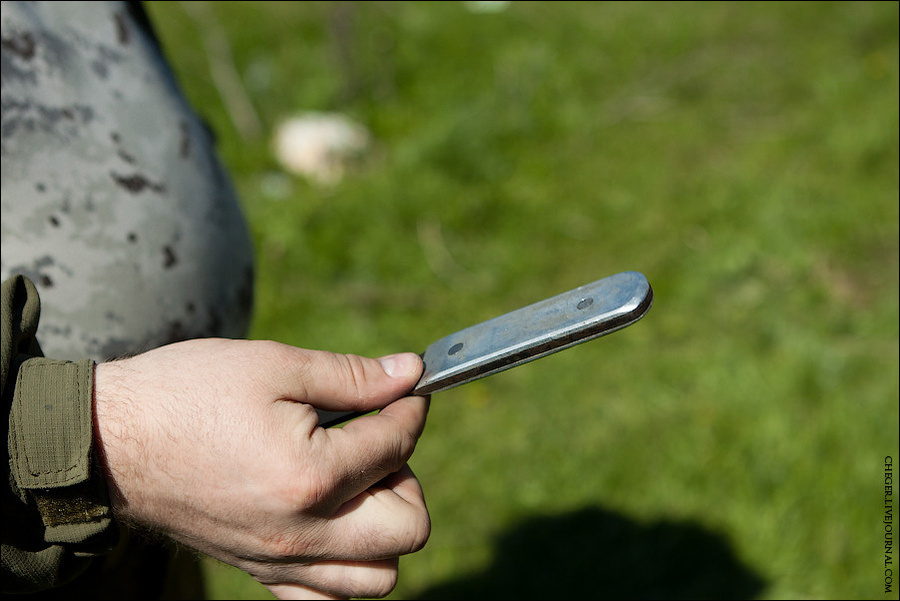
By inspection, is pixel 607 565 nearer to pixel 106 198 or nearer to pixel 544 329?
pixel 544 329

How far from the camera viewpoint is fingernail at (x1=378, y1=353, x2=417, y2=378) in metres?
1.14

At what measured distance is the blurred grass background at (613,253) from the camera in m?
2.34

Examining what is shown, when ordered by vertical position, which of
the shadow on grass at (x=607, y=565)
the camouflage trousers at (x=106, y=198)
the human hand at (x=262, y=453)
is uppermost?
the camouflage trousers at (x=106, y=198)

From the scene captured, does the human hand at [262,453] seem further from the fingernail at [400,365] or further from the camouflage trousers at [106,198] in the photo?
the camouflage trousers at [106,198]

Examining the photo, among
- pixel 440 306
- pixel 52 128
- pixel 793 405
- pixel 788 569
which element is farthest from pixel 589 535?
pixel 52 128

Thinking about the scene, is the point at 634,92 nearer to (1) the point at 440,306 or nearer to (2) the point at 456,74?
(2) the point at 456,74

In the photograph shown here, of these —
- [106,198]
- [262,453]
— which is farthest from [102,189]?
[262,453]

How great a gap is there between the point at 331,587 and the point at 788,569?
157cm

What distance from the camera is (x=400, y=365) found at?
1.15 meters

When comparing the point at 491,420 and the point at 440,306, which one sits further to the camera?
the point at 440,306

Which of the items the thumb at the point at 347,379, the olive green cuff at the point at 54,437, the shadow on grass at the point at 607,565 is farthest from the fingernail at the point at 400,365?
the shadow on grass at the point at 607,565

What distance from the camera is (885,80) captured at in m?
3.92

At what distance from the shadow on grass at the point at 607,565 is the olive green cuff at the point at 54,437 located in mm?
1503

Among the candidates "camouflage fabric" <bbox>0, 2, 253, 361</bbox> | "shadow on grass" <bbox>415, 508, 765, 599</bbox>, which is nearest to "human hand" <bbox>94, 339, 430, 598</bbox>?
"camouflage fabric" <bbox>0, 2, 253, 361</bbox>
